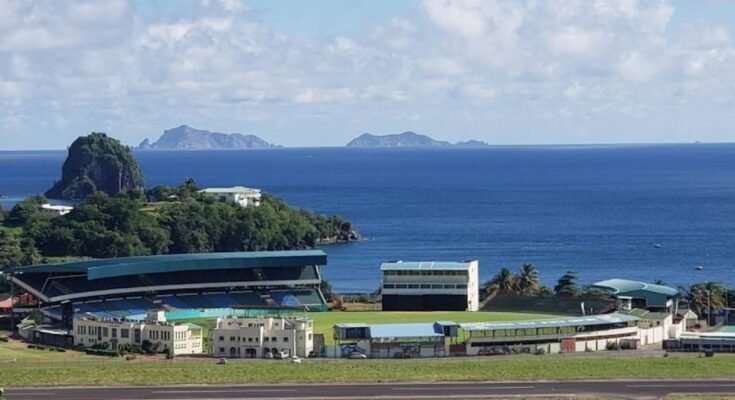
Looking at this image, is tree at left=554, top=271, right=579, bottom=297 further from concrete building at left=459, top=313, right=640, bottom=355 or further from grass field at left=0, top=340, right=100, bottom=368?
grass field at left=0, top=340, right=100, bottom=368

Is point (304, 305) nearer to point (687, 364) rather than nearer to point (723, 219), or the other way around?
point (687, 364)

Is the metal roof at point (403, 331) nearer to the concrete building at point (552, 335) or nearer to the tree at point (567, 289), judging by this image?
the concrete building at point (552, 335)

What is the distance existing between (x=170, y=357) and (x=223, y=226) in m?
90.4

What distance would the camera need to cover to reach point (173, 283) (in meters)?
107

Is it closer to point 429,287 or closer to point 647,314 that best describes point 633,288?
point 647,314

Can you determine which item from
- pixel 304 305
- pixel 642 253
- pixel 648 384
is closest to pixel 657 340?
pixel 648 384

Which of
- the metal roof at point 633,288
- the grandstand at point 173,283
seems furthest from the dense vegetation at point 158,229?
the metal roof at point 633,288

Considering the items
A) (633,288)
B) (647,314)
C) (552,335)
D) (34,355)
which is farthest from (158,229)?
(552,335)

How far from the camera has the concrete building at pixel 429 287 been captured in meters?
103

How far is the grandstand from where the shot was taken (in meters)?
101

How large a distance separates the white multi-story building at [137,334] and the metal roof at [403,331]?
11350 millimetres

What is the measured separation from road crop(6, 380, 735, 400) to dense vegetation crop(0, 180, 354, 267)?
82895 millimetres

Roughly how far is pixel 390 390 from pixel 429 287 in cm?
3924

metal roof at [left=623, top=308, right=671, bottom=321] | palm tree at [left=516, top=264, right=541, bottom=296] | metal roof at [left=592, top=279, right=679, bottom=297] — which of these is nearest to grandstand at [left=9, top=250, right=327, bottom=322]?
palm tree at [left=516, top=264, right=541, bottom=296]
